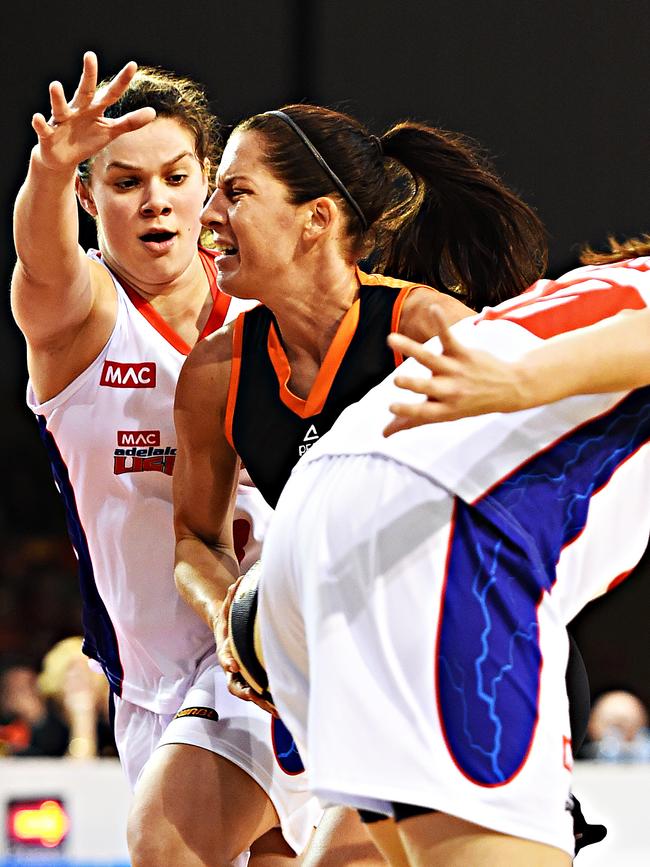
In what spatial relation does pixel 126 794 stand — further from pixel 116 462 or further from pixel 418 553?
pixel 418 553

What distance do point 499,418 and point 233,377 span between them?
90cm

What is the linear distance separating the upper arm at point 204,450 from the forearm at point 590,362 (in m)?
1.01

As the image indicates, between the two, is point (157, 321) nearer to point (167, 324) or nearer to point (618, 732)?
point (167, 324)

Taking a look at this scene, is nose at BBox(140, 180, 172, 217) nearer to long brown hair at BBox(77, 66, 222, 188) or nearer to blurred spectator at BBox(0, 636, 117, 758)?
long brown hair at BBox(77, 66, 222, 188)

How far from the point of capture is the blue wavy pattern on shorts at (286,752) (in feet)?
8.05

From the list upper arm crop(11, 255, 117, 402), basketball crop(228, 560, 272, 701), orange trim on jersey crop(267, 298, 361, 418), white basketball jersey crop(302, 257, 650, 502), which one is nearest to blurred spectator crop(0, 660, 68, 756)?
upper arm crop(11, 255, 117, 402)

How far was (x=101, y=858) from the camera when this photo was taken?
484 centimetres

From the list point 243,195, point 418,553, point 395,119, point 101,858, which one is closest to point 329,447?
point 418,553

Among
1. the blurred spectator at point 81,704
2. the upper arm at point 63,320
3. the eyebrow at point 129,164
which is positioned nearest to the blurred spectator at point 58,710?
the blurred spectator at point 81,704

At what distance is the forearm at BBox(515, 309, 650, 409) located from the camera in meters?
1.51

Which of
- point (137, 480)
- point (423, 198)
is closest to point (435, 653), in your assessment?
point (423, 198)

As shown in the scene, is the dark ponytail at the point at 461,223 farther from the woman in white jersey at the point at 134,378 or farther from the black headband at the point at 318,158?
the woman in white jersey at the point at 134,378

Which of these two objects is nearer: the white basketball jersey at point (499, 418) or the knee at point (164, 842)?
the white basketball jersey at point (499, 418)

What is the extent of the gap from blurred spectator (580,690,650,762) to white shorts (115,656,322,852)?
403 cm
